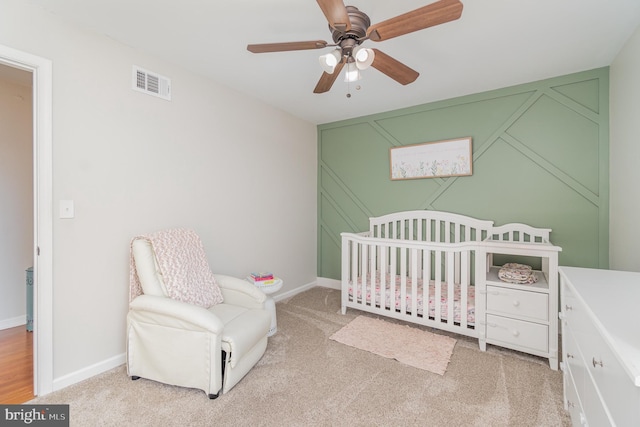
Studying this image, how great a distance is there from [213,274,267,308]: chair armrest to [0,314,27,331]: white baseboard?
2.11m

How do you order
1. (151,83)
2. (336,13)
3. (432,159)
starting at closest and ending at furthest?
1. (336,13)
2. (151,83)
3. (432,159)

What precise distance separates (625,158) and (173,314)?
340 cm

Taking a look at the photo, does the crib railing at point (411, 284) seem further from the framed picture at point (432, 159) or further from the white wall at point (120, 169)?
the white wall at point (120, 169)

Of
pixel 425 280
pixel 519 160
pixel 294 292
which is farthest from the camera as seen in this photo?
pixel 294 292

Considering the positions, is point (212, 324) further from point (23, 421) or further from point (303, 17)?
point (303, 17)

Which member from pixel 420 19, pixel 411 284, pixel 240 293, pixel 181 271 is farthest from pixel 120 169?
pixel 411 284

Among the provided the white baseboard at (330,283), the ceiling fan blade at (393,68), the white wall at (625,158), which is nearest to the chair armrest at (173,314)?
the ceiling fan blade at (393,68)

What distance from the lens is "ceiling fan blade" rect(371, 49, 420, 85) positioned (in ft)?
5.31

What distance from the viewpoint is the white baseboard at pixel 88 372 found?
5.95ft

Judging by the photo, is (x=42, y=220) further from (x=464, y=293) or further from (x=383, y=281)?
(x=464, y=293)

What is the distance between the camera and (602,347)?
94 cm

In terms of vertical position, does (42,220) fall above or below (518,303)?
above

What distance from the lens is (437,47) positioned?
2135 mm

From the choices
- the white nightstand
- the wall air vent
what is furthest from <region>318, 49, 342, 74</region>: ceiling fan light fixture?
the white nightstand
